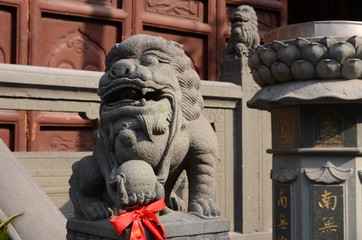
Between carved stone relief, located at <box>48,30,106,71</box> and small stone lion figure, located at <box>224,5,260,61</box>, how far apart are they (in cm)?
143

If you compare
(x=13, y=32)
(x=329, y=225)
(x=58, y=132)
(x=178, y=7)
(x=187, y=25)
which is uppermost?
(x=178, y=7)

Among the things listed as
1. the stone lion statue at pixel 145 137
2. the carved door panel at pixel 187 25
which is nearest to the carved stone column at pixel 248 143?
the carved door panel at pixel 187 25

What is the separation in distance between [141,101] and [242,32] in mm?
3010

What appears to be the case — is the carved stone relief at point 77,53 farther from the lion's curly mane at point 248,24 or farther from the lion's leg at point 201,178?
the lion's leg at point 201,178

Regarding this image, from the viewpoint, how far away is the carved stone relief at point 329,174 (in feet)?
9.97


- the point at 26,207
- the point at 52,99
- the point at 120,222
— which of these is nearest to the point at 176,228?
the point at 120,222

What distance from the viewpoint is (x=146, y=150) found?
2.01 metres

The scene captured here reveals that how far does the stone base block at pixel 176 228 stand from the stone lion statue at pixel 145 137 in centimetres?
5

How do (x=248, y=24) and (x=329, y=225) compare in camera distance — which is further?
(x=248, y=24)

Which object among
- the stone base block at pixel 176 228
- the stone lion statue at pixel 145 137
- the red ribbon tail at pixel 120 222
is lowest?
the stone base block at pixel 176 228

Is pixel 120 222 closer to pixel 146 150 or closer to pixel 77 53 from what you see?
pixel 146 150

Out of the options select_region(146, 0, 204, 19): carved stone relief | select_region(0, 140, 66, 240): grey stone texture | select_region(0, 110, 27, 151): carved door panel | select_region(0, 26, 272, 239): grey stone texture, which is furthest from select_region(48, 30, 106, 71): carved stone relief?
select_region(0, 140, 66, 240): grey stone texture

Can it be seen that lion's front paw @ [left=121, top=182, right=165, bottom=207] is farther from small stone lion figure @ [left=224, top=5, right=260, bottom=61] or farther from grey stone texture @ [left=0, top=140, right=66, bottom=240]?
small stone lion figure @ [left=224, top=5, right=260, bottom=61]

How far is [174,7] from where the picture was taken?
6156mm
